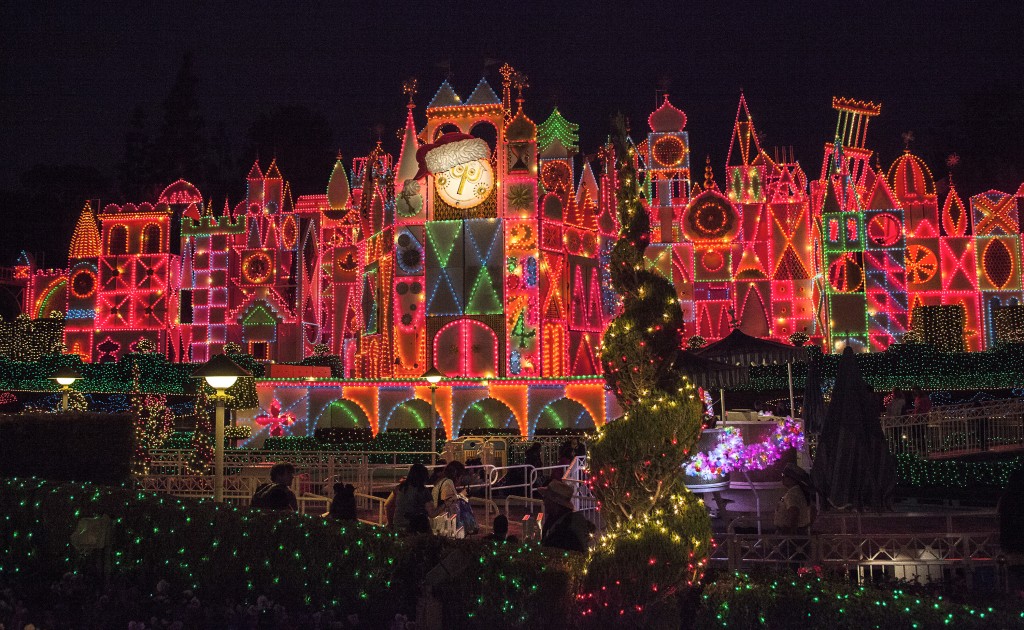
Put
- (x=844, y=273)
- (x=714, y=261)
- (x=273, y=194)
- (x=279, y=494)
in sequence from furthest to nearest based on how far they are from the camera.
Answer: (x=273, y=194) < (x=714, y=261) < (x=844, y=273) < (x=279, y=494)

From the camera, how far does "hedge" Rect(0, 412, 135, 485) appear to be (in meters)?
12.2

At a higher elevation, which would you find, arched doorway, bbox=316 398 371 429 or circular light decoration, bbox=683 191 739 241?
circular light decoration, bbox=683 191 739 241

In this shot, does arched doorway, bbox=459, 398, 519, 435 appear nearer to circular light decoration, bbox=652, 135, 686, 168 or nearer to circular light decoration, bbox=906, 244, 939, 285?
circular light decoration, bbox=652, 135, 686, 168

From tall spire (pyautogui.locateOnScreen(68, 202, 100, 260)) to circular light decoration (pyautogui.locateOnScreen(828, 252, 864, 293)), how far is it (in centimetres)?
3386

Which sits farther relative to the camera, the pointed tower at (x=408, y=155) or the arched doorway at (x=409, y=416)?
the pointed tower at (x=408, y=155)

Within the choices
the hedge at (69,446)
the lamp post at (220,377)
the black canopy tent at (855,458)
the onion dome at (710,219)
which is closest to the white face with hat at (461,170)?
the onion dome at (710,219)

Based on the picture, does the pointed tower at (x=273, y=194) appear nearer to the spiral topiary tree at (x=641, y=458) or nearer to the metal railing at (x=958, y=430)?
the metal railing at (x=958, y=430)

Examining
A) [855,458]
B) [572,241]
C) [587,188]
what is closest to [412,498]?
[855,458]

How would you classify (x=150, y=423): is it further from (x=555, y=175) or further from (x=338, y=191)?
(x=338, y=191)

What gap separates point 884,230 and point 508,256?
15846 mm

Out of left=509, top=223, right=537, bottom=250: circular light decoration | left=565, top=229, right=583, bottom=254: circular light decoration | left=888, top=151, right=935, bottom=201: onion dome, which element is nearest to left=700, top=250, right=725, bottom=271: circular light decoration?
left=888, top=151, right=935, bottom=201: onion dome

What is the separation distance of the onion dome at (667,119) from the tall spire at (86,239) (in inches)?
1074

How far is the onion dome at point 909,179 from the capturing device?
124 feet

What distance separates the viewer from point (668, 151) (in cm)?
4075
